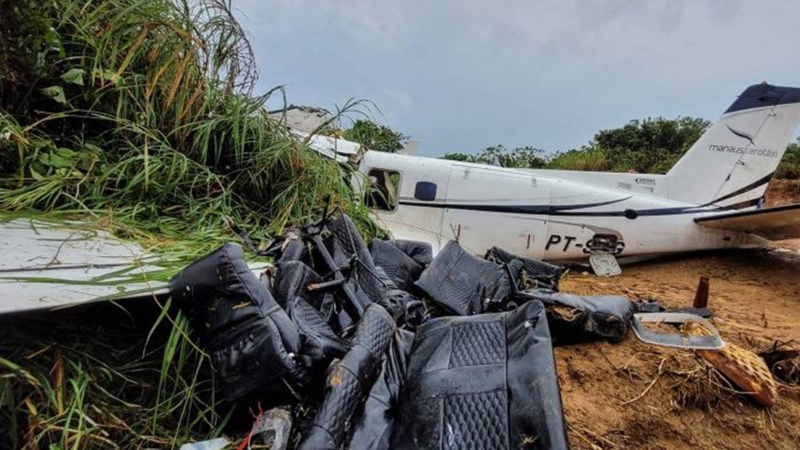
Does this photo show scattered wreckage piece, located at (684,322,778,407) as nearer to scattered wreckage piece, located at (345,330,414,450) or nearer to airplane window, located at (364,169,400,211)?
scattered wreckage piece, located at (345,330,414,450)

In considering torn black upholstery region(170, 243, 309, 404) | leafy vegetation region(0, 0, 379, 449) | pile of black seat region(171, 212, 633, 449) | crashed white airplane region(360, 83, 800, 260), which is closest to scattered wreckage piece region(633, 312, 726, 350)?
pile of black seat region(171, 212, 633, 449)

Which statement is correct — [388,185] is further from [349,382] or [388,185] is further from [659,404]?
[349,382]

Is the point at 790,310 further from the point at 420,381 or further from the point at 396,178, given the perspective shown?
the point at 420,381

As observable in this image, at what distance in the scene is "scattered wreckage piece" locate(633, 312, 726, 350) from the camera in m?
1.68

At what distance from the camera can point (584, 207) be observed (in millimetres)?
5348

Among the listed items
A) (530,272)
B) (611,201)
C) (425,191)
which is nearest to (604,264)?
(611,201)

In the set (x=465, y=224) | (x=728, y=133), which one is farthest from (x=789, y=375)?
(x=728, y=133)

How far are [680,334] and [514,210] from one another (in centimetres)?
356

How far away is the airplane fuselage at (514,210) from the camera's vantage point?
5281 millimetres

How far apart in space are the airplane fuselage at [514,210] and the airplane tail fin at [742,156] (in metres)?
0.79

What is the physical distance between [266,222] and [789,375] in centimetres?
258

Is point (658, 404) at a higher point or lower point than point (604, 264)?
lower

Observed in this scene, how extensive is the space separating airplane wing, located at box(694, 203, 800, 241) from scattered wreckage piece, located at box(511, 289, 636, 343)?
461cm

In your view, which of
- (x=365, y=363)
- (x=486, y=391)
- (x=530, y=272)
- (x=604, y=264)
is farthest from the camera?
(x=604, y=264)
